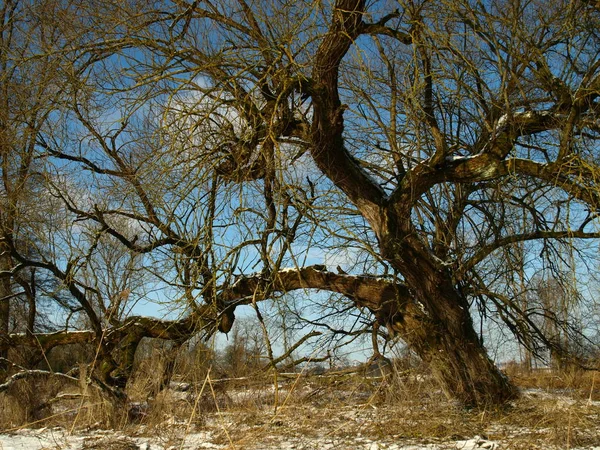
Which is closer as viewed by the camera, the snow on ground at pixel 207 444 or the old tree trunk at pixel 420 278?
the snow on ground at pixel 207 444

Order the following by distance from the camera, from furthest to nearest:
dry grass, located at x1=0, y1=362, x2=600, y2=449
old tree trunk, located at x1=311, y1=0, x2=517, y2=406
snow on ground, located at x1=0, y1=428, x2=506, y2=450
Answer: old tree trunk, located at x1=311, y1=0, x2=517, y2=406 < dry grass, located at x1=0, y1=362, x2=600, y2=449 < snow on ground, located at x1=0, y1=428, x2=506, y2=450

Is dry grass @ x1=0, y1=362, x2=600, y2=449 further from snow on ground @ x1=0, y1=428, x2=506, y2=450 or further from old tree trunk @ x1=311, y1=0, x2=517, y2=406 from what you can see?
old tree trunk @ x1=311, y1=0, x2=517, y2=406

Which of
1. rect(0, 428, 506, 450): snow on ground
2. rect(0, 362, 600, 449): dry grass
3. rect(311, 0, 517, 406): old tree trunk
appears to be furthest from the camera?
rect(311, 0, 517, 406): old tree trunk

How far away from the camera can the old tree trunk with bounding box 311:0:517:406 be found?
646 cm

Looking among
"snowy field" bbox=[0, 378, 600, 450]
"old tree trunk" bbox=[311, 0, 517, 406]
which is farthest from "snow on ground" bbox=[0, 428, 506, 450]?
"old tree trunk" bbox=[311, 0, 517, 406]

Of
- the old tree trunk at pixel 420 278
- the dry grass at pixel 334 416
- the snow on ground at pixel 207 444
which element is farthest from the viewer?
the old tree trunk at pixel 420 278

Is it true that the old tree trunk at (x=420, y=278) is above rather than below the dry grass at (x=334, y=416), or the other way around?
above

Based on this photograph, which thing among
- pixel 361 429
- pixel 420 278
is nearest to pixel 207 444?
pixel 361 429

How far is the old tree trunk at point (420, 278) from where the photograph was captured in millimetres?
6457

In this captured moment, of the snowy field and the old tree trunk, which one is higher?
the old tree trunk

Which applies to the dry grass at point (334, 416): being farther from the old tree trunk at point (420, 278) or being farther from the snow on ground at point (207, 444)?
the old tree trunk at point (420, 278)

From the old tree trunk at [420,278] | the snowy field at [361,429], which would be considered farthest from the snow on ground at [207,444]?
the old tree trunk at [420,278]

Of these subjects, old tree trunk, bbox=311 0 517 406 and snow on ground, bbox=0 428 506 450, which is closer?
snow on ground, bbox=0 428 506 450

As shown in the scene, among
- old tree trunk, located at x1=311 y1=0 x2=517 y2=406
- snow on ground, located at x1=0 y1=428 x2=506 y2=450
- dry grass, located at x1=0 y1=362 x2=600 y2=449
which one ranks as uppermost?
old tree trunk, located at x1=311 y1=0 x2=517 y2=406
